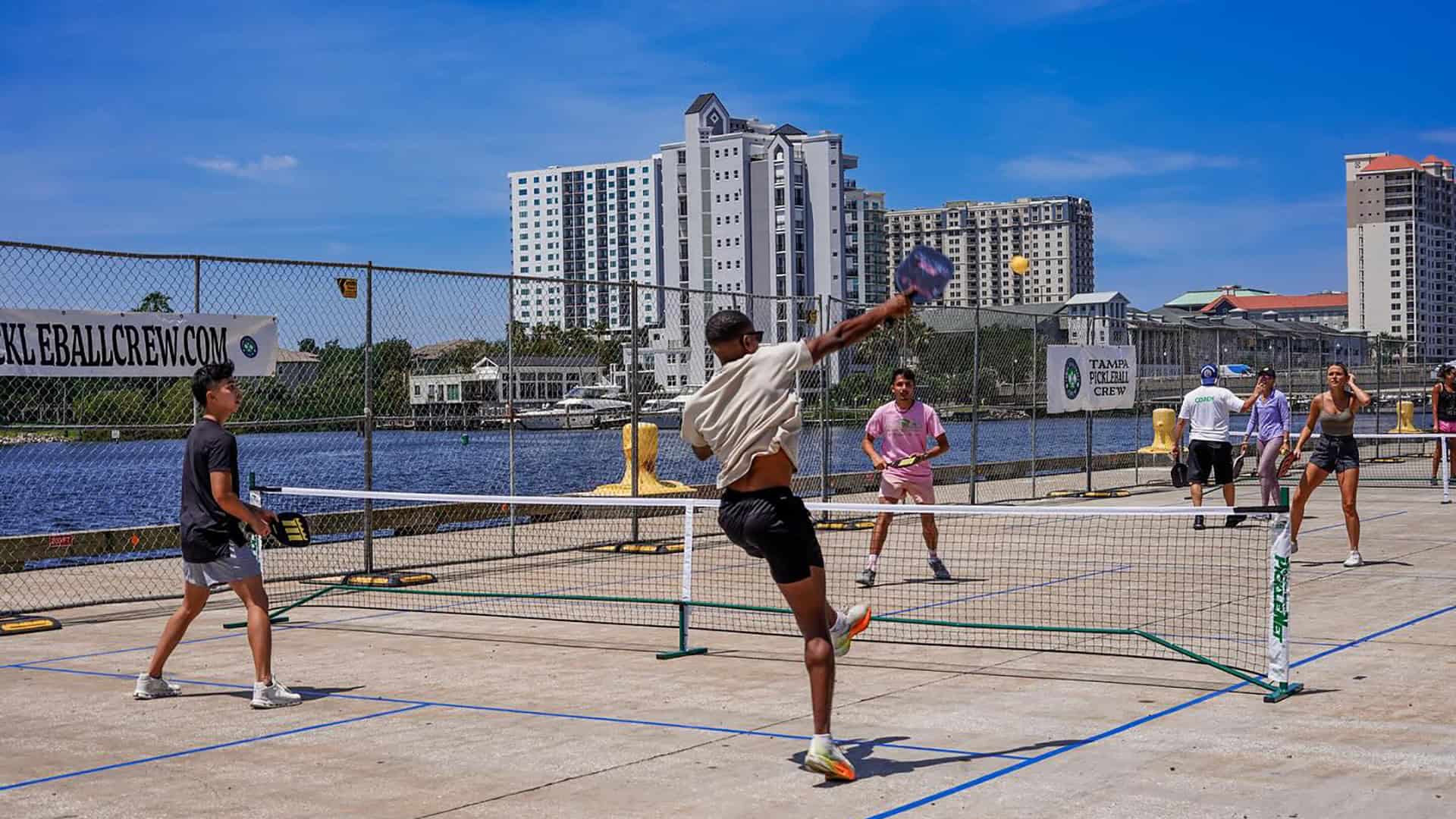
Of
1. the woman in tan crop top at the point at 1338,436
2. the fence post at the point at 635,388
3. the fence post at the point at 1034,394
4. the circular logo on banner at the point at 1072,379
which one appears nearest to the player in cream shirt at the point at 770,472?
the woman in tan crop top at the point at 1338,436

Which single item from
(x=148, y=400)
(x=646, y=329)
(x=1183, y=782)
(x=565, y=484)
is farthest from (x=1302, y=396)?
(x=1183, y=782)

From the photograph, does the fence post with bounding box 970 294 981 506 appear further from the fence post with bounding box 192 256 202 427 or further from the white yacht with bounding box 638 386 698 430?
the fence post with bounding box 192 256 202 427

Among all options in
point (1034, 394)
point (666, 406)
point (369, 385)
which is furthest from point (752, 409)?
point (1034, 394)

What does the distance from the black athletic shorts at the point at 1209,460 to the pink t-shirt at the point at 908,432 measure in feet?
16.8

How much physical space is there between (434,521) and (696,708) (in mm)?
12209

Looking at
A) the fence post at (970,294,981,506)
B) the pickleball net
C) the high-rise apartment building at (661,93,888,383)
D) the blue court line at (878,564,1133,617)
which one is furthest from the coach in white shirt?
the high-rise apartment building at (661,93,888,383)

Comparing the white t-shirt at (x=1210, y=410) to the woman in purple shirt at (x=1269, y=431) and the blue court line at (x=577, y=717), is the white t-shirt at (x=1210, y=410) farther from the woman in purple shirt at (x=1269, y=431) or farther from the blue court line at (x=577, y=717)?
the blue court line at (x=577, y=717)

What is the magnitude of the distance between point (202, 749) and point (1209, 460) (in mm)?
13720

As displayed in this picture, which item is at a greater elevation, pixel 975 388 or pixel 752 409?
pixel 975 388

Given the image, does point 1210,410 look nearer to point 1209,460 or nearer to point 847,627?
point 1209,460

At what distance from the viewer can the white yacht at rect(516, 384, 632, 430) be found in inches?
719

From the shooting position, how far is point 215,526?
28.3ft

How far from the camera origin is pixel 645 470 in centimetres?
2159

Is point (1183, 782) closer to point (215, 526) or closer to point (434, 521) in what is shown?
point (215, 526)
